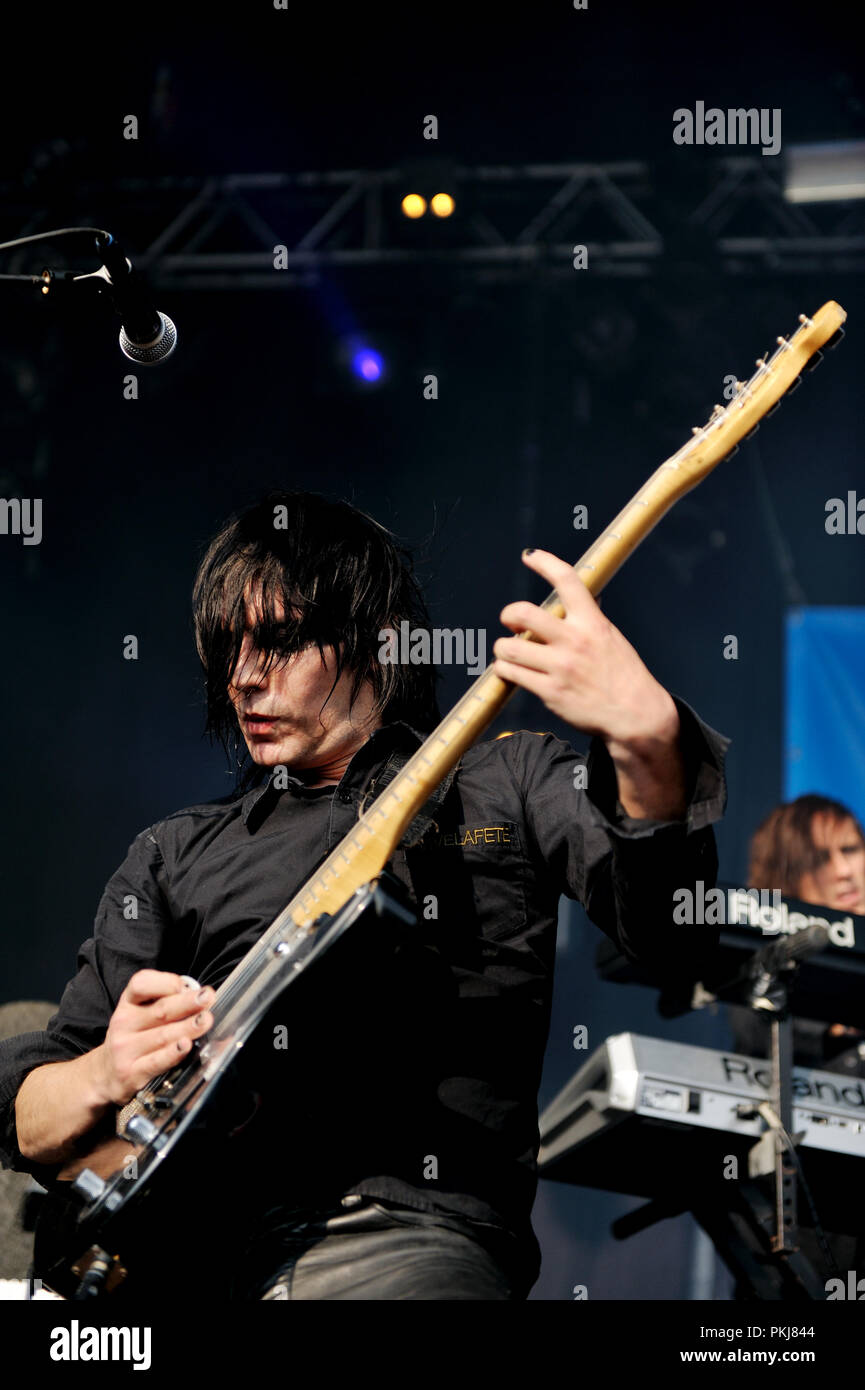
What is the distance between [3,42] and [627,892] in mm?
4782

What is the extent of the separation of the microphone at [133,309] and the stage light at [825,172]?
13.8 ft

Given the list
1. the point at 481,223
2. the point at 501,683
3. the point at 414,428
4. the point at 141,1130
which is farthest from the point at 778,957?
the point at 481,223

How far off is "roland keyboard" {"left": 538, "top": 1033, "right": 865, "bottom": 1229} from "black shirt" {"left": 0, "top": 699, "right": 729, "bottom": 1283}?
1057 millimetres

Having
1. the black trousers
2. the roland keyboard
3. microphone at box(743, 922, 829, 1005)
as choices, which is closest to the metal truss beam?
microphone at box(743, 922, 829, 1005)

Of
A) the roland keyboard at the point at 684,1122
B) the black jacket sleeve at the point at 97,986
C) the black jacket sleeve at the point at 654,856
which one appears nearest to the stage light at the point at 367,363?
the roland keyboard at the point at 684,1122

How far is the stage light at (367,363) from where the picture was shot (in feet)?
19.8

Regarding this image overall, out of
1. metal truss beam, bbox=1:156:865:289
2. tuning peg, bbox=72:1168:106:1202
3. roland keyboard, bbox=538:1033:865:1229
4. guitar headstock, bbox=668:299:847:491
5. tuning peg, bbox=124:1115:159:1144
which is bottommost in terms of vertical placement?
roland keyboard, bbox=538:1033:865:1229

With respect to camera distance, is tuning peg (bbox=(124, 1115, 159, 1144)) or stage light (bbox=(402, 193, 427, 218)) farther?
stage light (bbox=(402, 193, 427, 218))

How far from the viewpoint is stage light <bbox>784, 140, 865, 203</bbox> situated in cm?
562

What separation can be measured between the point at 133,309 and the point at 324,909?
1.11 metres

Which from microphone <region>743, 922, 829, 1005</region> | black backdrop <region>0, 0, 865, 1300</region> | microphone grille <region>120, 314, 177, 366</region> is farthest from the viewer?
black backdrop <region>0, 0, 865, 1300</region>

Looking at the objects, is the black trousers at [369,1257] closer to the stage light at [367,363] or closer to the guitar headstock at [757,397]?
the guitar headstock at [757,397]

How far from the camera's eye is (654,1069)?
308 centimetres

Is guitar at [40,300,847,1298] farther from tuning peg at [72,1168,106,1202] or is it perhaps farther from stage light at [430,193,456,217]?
stage light at [430,193,456,217]
